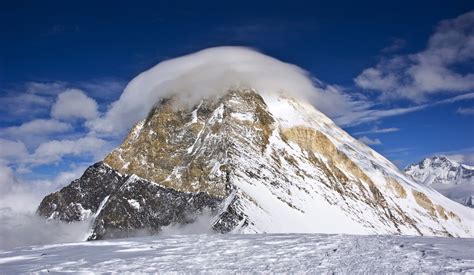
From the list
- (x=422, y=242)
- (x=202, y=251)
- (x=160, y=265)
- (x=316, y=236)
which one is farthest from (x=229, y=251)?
(x=422, y=242)

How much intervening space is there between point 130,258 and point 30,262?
8.87 feet

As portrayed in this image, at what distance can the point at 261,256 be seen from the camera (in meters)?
13.7

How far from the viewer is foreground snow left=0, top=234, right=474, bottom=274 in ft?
39.9

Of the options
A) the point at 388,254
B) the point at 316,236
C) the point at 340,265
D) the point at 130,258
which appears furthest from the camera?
the point at 316,236

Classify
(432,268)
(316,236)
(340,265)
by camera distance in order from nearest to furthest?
1. (432,268)
2. (340,265)
3. (316,236)

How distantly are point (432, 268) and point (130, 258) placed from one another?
755 centimetres

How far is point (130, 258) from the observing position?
14.3 metres

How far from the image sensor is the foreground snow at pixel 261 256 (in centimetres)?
1216

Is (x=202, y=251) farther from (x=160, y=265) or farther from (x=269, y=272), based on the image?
(x=269, y=272)

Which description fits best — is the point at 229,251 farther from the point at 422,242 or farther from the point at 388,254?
the point at 422,242

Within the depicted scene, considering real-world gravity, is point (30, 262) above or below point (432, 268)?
above

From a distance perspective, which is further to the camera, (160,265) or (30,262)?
(30,262)

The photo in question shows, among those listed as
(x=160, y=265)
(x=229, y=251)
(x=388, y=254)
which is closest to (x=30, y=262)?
(x=160, y=265)

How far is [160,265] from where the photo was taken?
13250 millimetres
